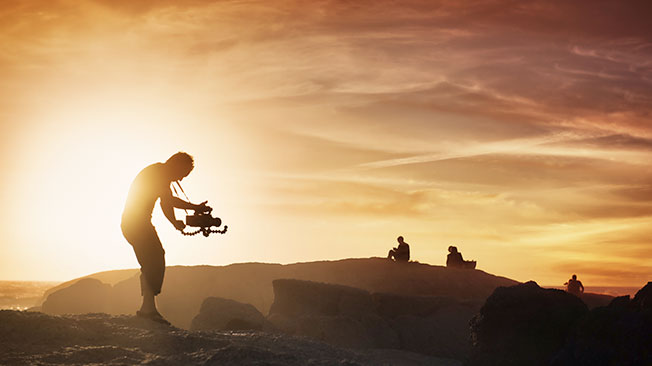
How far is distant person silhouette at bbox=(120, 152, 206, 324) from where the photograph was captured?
10.4 metres

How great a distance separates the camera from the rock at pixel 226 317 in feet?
56.0

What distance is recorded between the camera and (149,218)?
10562mm

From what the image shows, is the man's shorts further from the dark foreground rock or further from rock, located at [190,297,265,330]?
rock, located at [190,297,265,330]

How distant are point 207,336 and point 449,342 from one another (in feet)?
36.3

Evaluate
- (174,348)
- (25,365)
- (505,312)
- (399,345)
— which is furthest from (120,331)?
(399,345)

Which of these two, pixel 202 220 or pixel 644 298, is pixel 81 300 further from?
pixel 644 298

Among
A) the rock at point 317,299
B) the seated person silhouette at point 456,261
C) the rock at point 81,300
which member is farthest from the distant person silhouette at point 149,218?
the seated person silhouette at point 456,261

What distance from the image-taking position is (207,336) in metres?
9.59

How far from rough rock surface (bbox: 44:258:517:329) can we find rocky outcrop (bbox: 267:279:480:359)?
2064 mm

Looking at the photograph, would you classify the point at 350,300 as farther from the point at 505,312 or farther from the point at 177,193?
the point at 177,193

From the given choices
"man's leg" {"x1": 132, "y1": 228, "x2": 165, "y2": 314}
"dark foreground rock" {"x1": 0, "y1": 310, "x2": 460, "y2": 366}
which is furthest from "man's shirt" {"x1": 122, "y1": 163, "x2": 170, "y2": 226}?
"dark foreground rock" {"x1": 0, "y1": 310, "x2": 460, "y2": 366}

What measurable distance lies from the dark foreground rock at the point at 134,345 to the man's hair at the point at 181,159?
7.89ft

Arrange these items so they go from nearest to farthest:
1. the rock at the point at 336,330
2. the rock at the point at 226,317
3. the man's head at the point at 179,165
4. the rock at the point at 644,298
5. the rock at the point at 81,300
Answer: the man's head at the point at 179,165 < the rock at the point at 644,298 < the rock at the point at 226,317 < the rock at the point at 336,330 < the rock at the point at 81,300

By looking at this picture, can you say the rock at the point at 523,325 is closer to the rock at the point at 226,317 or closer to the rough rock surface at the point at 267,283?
the rock at the point at 226,317
